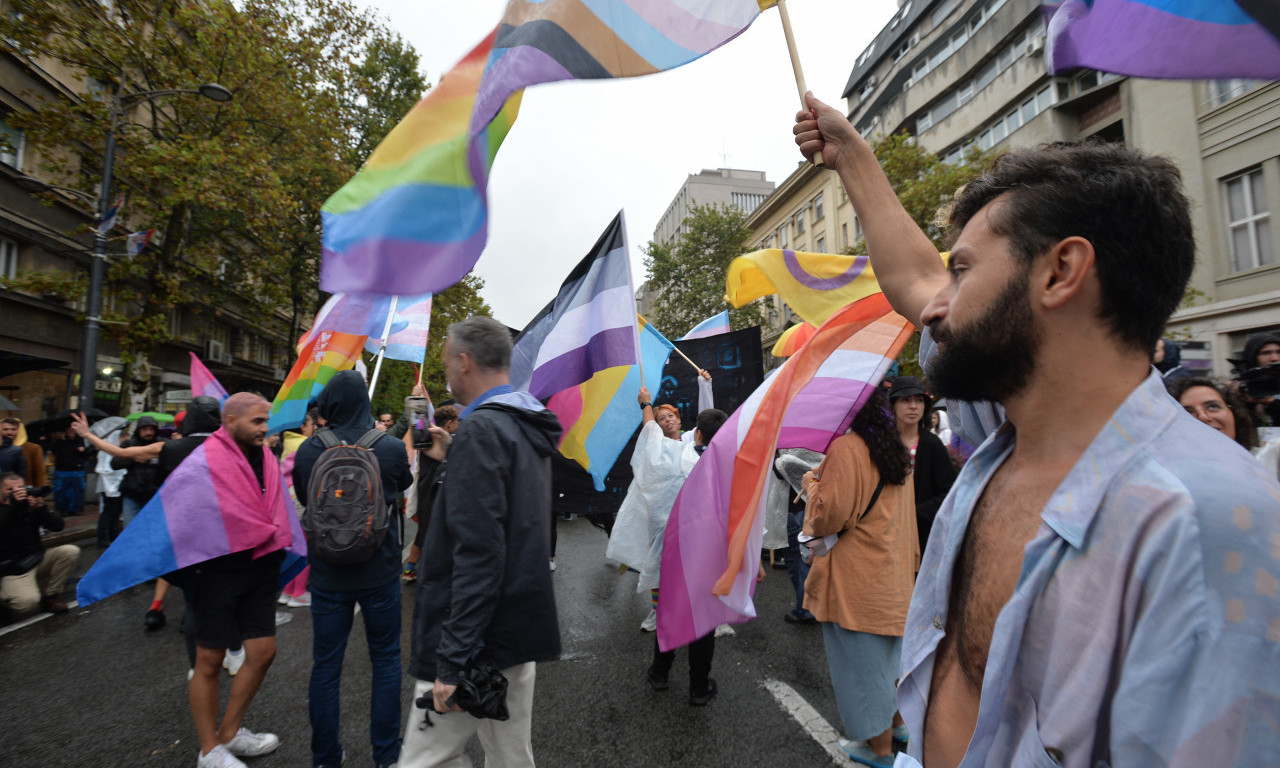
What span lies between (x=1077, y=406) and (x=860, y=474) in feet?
7.51

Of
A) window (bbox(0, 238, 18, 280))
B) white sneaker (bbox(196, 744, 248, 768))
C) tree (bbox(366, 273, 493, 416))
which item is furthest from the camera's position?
tree (bbox(366, 273, 493, 416))

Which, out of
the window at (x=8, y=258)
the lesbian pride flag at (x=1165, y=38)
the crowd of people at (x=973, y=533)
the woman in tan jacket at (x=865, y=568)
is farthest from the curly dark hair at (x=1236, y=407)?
the window at (x=8, y=258)

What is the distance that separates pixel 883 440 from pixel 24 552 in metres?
7.39

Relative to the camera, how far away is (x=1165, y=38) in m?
1.48

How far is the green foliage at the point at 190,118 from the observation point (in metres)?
12.8

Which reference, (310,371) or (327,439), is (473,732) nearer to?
(327,439)

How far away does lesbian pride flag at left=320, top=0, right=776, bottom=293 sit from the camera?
6.92 feet

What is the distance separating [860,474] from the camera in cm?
322

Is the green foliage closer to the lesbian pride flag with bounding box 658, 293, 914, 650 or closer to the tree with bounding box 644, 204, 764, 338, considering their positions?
the lesbian pride flag with bounding box 658, 293, 914, 650

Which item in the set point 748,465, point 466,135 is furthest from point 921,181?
point 466,135

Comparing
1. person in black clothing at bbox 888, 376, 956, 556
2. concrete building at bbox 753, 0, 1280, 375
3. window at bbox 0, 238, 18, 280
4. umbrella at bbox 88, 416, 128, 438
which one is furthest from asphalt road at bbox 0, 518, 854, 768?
window at bbox 0, 238, 18, 280

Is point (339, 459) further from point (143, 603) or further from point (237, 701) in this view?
point (143, 603)

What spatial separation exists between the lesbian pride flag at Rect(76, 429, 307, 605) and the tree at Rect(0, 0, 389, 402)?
12.4m

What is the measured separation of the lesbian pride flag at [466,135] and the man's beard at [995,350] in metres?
1.49
